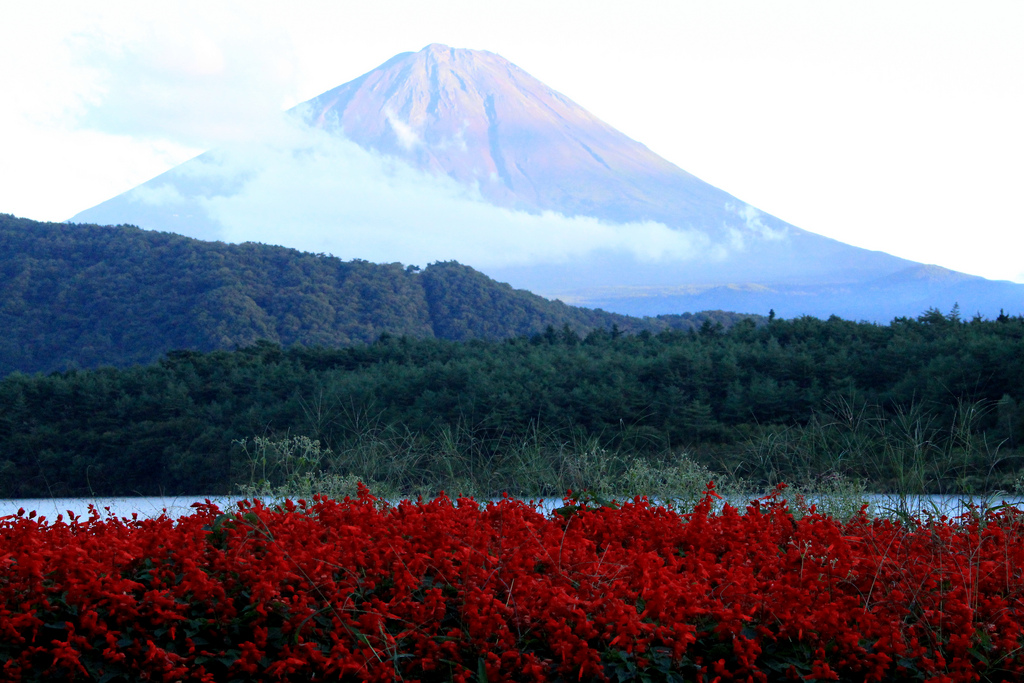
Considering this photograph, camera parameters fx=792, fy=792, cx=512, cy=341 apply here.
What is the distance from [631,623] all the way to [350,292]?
1036 inches

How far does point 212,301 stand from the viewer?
2536 cm

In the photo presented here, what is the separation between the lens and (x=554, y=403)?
7734mm

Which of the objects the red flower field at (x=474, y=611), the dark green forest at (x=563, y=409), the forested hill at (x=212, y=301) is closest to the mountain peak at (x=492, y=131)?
the forested hill at (x=212, y=301)

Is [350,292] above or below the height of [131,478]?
above

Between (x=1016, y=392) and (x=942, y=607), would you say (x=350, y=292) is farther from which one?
(x=942, y=607)

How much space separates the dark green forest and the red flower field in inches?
127

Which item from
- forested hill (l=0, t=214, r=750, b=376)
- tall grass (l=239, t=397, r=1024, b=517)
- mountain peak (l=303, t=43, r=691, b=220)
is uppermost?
mountain peak (l=303, t=43, r=691, b=220)

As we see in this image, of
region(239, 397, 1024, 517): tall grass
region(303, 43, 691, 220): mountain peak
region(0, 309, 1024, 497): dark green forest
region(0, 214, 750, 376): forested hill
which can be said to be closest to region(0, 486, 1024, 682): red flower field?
region(239, 397, 1024, 517): tall grass

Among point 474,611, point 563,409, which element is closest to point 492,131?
point 563,409

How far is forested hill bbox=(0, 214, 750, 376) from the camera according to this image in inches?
976

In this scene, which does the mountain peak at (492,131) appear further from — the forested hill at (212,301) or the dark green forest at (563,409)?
the dark green forest at (563,409)

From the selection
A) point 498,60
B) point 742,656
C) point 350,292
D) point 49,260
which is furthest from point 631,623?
point 498,60

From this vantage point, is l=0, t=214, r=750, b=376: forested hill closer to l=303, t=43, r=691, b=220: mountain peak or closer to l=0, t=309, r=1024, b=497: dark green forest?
l=0, t=309, r=1024, b=497: dark green forest

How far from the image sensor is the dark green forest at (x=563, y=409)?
6555 millimetres
